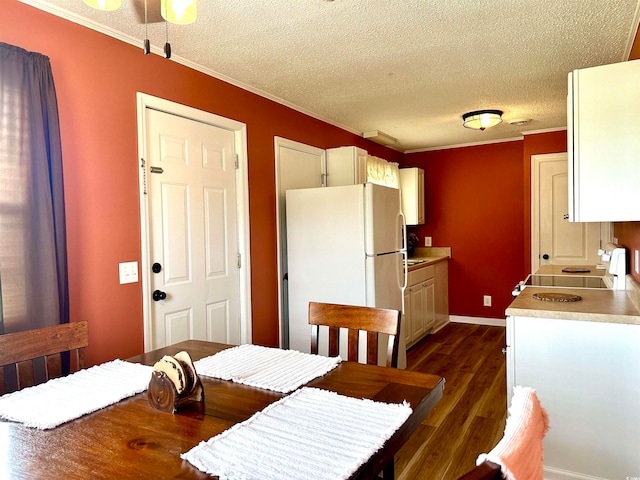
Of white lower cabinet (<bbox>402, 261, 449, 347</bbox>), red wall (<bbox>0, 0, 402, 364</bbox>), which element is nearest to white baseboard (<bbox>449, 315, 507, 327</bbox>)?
white lower cabinet (<bbox>402, 261, 449, 347</bbox>)

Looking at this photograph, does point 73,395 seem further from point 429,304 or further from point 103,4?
point 429,304

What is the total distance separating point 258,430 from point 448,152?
528cm

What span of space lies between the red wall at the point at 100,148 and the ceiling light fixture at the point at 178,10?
1018 mm

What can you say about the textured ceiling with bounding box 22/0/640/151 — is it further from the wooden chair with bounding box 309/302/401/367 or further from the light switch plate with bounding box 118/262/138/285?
the wooden chair with bounding box 309/302/401/367

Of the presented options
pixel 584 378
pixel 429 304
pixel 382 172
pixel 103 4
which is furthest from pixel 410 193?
pixel 103 4

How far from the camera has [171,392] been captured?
45.8 inches

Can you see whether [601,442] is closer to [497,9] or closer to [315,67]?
[497,9]

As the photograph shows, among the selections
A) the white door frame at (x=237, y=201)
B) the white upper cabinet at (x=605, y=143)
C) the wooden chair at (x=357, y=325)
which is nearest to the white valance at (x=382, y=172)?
the white door frame at (x=237, y=201)

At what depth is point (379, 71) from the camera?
2871 mm

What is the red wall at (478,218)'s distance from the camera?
530 cm

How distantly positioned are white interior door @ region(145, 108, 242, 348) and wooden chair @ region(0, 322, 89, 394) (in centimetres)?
86

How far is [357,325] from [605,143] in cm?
142

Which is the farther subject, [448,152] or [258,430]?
[448,152]

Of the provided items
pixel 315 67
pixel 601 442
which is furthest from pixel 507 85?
pixel 601 442
